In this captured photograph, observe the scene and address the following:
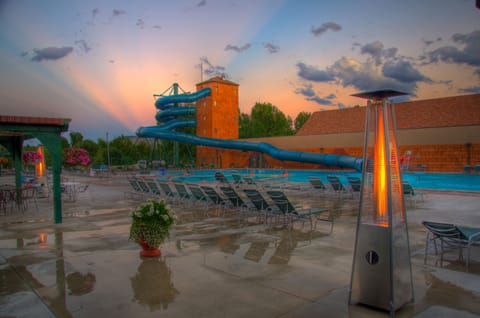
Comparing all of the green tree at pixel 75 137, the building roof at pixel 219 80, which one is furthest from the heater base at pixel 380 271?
the green tree at pixel 75 137

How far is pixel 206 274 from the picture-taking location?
17.3 feet

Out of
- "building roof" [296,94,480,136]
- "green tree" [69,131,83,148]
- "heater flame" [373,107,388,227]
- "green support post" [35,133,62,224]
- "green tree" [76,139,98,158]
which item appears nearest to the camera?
"heater flame" [373,107,388,227]

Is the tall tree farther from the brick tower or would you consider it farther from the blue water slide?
the blue water slide

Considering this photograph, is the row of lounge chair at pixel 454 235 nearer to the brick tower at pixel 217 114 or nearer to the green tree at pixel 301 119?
the brick tower at pixel 217 114

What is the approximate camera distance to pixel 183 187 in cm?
1167

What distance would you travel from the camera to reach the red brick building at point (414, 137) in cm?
2691

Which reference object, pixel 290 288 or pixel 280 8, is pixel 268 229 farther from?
pixel 280 8

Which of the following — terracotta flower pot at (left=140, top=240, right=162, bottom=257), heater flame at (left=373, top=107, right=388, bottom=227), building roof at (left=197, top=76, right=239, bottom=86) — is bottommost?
terracotta flower pot at (left=140, top=240, right=162, bottom=257)

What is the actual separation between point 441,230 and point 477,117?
28.4m

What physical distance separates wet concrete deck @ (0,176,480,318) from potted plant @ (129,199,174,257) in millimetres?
256

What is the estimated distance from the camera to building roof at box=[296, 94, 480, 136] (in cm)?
3094

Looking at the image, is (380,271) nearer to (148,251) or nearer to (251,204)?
(148,251)

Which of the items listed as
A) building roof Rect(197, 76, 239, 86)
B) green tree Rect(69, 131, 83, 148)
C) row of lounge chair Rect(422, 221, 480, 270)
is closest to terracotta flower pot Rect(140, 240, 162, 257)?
row of lounge chair Rect(422, 221, 480, 270)

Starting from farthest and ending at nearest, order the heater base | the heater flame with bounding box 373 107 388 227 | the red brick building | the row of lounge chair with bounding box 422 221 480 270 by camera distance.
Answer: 1. the red brick building
2. the row of lounge chair with bounding box 422 221 480 270
3. the heater flame with bounding box 373 107 388 227
4. the heater base
